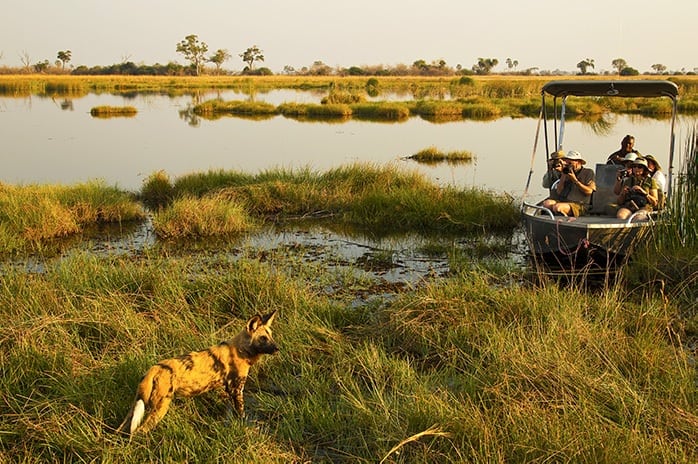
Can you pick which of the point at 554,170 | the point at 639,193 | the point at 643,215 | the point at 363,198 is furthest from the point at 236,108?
the point at 643,215

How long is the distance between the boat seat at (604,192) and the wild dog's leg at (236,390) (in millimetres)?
7038

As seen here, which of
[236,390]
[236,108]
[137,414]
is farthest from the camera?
[236,108]

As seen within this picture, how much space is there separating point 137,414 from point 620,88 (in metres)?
8.56

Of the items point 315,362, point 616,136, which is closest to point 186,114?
point 616,136

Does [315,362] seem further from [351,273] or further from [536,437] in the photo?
[351,273]

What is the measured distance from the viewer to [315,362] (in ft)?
17.2

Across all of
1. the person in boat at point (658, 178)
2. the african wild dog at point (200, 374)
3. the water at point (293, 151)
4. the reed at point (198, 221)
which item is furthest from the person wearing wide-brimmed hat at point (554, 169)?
the african wild dog at point (200, 374)

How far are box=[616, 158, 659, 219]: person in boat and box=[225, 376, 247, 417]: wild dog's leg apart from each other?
6.29 meters

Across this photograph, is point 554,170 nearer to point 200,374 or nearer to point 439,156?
point 200,374

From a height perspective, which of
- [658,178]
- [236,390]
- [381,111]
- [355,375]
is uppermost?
[381,111]

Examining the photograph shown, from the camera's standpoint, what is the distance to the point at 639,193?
29.2 feet

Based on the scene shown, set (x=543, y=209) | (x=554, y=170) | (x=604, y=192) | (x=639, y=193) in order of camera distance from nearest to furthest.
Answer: (x=639, y=193) < (x=543, y=209) < (x=604, y=192) < (x=554, y=170)

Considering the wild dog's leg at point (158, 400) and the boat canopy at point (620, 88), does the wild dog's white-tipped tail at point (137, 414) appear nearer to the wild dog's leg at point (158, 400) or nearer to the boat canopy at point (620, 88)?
the wild dog's leg at point (158, 400)

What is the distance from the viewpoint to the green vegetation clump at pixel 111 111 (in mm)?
36369
